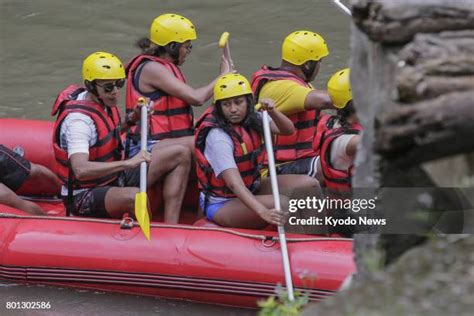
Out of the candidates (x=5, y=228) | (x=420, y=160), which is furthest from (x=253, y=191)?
(x=420, y=160)

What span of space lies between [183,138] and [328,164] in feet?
3.32

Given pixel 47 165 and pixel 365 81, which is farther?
pixel 47 165

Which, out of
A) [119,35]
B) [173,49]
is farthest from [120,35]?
[173,49]

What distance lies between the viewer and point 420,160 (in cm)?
262

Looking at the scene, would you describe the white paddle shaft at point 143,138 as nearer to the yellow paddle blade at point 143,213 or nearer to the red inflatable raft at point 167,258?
the yellow paddle blade at point 143,213

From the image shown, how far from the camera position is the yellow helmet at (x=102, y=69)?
5.79m

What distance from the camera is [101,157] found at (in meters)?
5.85

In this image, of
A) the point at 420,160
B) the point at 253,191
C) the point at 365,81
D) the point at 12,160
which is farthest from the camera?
the point at 12,160

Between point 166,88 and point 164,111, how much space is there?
0.16 metres

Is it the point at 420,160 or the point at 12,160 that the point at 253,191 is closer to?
the point at 12,160

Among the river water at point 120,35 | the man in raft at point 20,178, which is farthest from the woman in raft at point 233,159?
the river water at point 120,35

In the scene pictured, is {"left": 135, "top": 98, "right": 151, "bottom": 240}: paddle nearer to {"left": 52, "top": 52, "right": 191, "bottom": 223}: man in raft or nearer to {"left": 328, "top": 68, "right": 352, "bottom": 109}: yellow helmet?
{"left": 52, "top": 52, "right": 191, "bottom": 223}: man in raft

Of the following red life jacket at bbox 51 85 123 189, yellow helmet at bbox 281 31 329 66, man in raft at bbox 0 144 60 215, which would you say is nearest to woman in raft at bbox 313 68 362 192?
yellow helmet at bbox 281 31 329 66

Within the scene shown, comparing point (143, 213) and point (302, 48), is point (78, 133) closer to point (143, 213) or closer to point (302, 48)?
point (143, 213)
